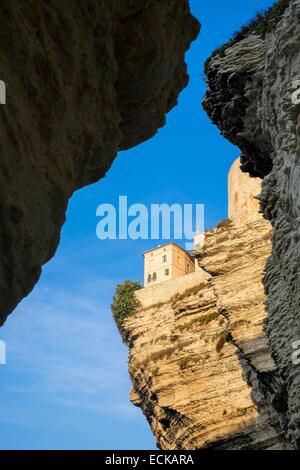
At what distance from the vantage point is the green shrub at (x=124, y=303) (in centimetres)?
3916

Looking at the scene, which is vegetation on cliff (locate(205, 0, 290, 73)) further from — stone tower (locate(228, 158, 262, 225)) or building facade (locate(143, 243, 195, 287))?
building facade (locate(143, 243, 195, 287))

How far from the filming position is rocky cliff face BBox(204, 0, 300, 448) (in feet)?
29.9

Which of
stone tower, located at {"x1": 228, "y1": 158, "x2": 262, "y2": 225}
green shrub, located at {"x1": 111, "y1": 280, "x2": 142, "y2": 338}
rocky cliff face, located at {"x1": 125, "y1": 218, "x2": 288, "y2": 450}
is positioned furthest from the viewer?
green shrub, located at {"x1": 111, "y1": 280, "x2": 142, "y2": 338}

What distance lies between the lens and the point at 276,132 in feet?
33.0

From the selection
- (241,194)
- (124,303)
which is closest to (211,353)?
(241,194)

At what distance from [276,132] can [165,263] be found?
60.2 m

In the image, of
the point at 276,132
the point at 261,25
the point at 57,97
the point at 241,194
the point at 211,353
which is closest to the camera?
the point at 57,97

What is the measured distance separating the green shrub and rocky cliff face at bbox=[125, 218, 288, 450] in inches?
107

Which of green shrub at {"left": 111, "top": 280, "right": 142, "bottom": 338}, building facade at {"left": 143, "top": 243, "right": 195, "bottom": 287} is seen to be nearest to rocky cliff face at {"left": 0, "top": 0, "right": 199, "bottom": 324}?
green shrub at {"left": 111, "top": 280, "right": 142, "bottom": 338}

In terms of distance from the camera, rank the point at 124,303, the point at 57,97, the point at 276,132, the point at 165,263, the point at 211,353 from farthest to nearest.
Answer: the point at 165,263 → the point at 124,303 → the point at 211,353 → the point at 276,132 → the point at 57,97

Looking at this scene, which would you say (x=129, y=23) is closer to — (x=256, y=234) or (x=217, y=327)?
(x=256, y=234)

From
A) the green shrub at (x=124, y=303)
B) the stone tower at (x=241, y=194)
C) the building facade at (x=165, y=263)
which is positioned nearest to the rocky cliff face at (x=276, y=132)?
the stone tower at (x=241, y=194)

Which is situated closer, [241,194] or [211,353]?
[211,353]

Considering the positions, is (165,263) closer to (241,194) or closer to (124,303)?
(124,303)
